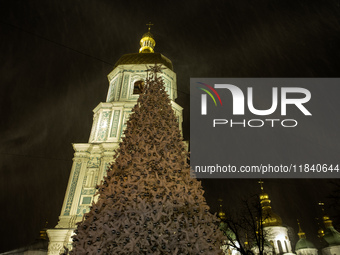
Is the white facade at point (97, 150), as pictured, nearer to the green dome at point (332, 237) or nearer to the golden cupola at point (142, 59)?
the golden cupola at point (142, 59)

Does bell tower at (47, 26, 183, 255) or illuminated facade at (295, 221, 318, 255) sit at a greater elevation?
bell tower at (47, 26, 183, 255)

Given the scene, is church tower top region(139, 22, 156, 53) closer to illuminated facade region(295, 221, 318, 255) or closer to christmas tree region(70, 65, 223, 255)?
christmas tree region(70, 65, 223, 255)

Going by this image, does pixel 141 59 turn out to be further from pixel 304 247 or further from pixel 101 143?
pixel 304 247

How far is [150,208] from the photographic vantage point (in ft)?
15.4

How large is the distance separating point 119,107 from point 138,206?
1393 cm

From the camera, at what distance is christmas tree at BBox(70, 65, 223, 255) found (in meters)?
4.47

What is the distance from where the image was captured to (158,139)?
18.8 feet

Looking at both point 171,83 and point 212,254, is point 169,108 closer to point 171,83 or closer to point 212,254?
point 212,254

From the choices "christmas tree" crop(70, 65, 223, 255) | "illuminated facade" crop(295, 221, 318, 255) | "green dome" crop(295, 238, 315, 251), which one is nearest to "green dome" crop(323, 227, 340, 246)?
"illuminated facade" crop(295, 221, 318, 255)

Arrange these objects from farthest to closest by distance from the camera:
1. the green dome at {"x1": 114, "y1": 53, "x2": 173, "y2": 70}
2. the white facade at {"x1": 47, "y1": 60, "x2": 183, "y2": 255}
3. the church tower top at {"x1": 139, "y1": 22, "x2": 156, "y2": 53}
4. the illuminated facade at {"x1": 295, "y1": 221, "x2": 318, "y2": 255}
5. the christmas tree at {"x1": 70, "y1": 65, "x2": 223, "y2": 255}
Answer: the illuminated facade at {"x1": 295, "y1": 221, "x2": 318, "y2": 255}
the church tower top at {"x1": 139, "y1": 22, "x2": 156, "y2": 53}
the green dome at {"x1": 114, "y1": 53, "x2": 173, "y2": 70}
the white facade at {"x1": 47, "y1": 60, "x2": 183, "y2": 255}
the christmas tree at {"x1": 70, "y1": 65, "x2": 223, "y2": 255}

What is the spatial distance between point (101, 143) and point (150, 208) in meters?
12.0

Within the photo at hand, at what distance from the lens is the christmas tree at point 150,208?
14.7 ft

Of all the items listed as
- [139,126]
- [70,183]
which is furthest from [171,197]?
[70,183]

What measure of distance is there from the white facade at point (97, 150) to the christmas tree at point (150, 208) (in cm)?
891
